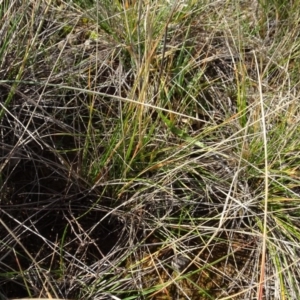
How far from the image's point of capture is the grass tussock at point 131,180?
112 cm

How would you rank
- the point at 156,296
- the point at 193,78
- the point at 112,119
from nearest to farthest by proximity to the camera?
1. the point at 156,296
2. the point at 112,119
3. the point at 193,78

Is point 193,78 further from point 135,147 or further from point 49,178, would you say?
point 49,178

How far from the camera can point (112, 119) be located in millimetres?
1239

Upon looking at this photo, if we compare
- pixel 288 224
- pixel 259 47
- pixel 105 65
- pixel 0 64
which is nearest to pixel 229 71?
pixel 259 47

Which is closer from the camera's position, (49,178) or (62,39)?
(49,178)

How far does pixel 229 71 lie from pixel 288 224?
0.43 metres

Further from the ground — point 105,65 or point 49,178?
point 105,65

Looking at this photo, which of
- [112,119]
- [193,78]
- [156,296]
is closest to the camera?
[156,296]

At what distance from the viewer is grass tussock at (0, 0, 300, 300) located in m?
1.12

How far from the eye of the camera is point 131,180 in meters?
1.17

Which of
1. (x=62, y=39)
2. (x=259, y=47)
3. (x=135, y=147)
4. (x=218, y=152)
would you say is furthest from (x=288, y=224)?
(x=62, y=39)

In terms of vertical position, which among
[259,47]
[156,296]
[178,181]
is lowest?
[156,296]

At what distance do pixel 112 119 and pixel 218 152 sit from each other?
0.24m

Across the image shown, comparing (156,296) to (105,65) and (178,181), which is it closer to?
(178,181)
